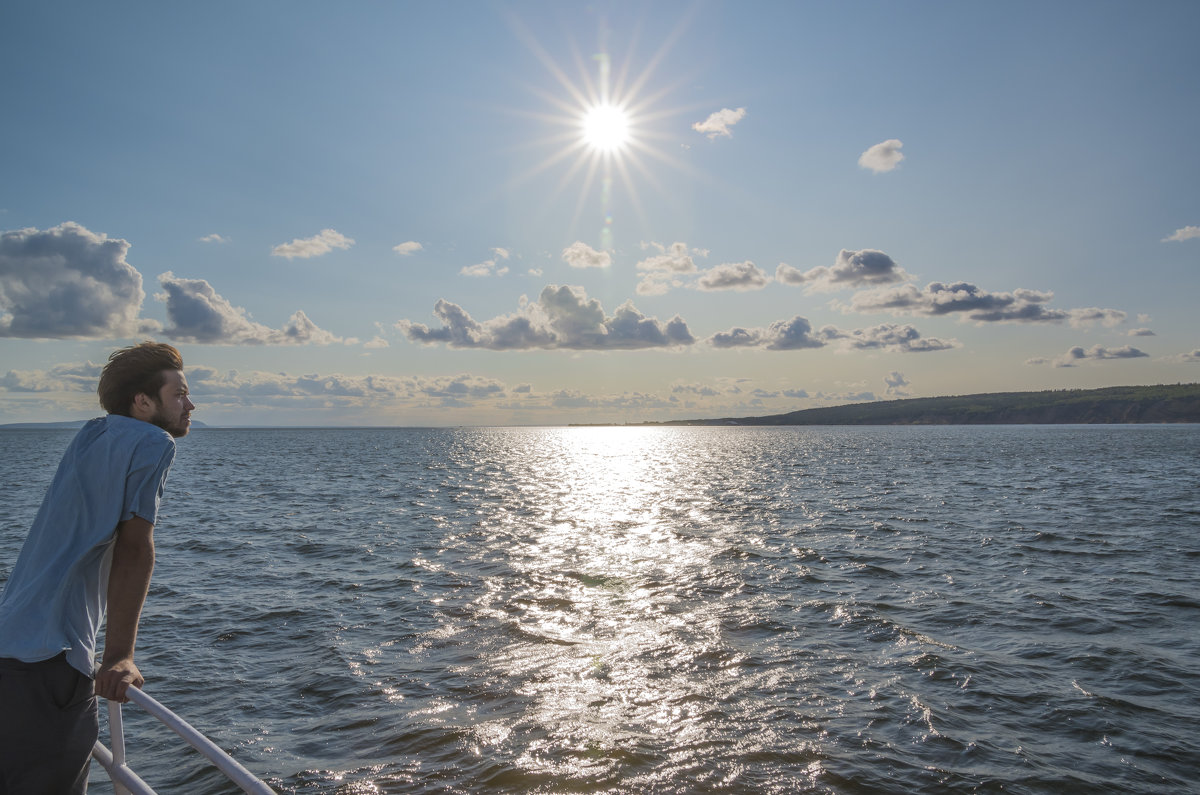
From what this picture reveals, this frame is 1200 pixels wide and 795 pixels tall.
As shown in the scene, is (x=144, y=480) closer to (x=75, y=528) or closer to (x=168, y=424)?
(x=75, y=528)

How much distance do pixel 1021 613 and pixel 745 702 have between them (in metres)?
9.09

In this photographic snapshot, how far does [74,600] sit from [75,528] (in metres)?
0.47

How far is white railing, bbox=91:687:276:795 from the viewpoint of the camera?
3.06m

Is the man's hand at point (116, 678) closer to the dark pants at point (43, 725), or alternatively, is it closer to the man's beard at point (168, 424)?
the dark pants at point (43, 725)

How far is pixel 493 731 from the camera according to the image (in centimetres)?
998

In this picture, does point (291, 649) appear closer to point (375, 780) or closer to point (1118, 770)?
point (375, 780)

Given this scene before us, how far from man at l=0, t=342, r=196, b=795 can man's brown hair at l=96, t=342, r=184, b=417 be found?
0.20 meters

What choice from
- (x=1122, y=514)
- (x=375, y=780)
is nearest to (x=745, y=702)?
(x=375, y=780)

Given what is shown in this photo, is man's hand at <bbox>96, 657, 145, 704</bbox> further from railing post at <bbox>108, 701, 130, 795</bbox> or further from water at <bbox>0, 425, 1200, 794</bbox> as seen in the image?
water at <bbox>0, 425, 1200, 794</bbox>

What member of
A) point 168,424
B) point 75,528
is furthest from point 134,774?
point 168,424

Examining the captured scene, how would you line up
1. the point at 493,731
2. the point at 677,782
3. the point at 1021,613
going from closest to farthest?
the point at 677,782, the point at 493,731, the point at 1021,613

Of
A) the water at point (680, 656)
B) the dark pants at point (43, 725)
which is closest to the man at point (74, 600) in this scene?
the dark pants at point (43, 725)

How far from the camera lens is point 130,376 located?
4199mm

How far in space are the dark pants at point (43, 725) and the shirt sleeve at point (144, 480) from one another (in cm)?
97
